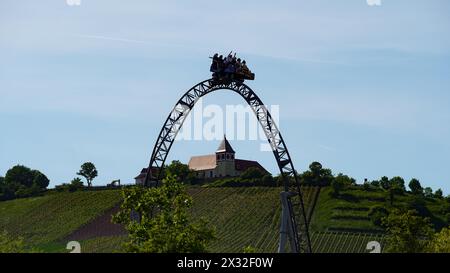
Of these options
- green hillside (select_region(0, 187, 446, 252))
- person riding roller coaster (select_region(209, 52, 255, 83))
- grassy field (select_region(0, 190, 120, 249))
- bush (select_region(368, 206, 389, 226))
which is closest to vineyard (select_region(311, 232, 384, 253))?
green hillside (select_region(0, 187, 446, 252))

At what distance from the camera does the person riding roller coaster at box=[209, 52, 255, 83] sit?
2562 inches

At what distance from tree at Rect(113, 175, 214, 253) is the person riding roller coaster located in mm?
13175

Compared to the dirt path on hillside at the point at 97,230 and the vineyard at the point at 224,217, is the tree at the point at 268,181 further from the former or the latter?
the dirt path on hillside at the point at 97,230

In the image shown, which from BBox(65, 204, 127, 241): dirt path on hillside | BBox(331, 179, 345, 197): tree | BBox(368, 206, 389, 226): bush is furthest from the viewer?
BBox(331, 179, 345, 197): tree

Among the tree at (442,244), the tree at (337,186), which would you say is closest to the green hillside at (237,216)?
the tree at (337,186)

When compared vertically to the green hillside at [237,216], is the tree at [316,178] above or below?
above

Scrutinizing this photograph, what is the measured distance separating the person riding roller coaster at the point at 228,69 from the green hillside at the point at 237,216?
5955cm

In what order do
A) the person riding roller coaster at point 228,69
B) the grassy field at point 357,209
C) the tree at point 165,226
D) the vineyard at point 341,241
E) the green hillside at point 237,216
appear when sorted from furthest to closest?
the grassy field at point 357,209 < the green hillside at point 237,216 < the vineyard at point 341,241 < the person riding roller coaster at point 228,69 < the tree at point 165,226

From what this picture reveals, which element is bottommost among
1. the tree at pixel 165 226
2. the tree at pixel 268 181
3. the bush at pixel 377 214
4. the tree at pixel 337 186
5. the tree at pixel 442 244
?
the tree at pixel 442 244

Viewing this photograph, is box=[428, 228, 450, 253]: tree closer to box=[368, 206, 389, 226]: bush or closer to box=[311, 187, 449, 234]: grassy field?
box=[311, 187, 449, 234]: grassy field

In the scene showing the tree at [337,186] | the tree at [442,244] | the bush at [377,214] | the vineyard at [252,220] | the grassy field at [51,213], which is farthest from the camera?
the tree at [337,186]

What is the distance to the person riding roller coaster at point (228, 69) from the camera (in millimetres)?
65062

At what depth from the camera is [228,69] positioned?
6500 cm
